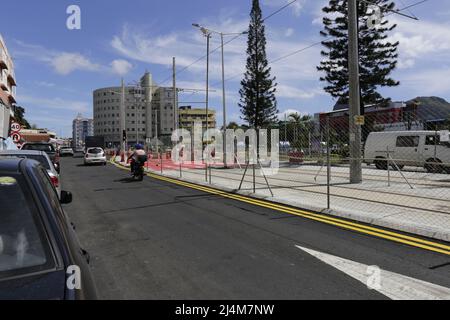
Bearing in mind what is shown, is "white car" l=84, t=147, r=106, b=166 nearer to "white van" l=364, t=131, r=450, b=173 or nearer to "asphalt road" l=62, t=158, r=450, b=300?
"white van" l=364, t=131, r=450, b=173

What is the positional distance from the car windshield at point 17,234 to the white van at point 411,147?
19370 millimetres

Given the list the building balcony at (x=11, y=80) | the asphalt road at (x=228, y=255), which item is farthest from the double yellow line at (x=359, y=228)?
the building balcony at (x=11, y=80)

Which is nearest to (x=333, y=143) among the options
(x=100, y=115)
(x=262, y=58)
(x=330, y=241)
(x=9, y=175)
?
(x=330, y=241)

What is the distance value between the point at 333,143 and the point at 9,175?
69.8 feet

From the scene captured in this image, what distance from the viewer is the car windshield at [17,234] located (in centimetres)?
224

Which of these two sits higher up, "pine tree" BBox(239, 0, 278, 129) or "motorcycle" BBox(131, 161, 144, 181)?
"pine tree" BBox(239, 0, 278, 129)

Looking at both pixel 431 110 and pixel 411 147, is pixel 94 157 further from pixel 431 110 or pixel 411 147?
pixel 431 110

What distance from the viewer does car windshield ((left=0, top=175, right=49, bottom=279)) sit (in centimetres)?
224

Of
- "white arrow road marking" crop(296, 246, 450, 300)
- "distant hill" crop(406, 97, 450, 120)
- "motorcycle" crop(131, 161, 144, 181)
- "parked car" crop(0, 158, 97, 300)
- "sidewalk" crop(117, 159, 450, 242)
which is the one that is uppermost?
"distant hill" crop(406, 97, 450, 120)

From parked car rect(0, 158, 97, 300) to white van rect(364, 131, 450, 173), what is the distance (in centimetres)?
1930

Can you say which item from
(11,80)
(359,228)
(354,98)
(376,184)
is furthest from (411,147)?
(11,80)

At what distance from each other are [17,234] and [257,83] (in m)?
45.7

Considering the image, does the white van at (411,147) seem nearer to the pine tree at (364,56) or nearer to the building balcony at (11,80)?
the pine tree at (364,56)

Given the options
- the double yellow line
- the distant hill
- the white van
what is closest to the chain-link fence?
the white van
